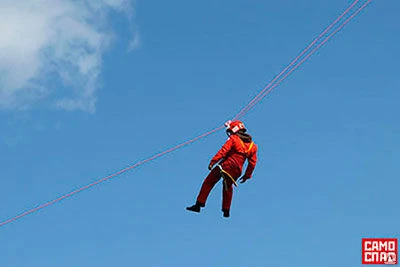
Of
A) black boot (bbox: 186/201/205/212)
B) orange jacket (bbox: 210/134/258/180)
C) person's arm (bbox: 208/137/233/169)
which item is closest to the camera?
person's arm (bbox: 208/137/233/169)

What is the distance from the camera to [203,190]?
29.1 meters

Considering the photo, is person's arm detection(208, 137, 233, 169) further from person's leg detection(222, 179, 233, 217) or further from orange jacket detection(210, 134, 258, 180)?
person's leg detection(222, 179, 233, 217)

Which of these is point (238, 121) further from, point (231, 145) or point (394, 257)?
point (394, 257)

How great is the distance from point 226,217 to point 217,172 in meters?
1.29

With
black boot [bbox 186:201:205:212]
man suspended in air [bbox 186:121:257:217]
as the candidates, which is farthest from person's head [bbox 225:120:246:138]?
black boot [bbox 186:201:205:212]

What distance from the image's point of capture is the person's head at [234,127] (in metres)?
28.7

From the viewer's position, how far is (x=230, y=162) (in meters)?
28.6

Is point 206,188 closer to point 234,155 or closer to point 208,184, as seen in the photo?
point 208,184

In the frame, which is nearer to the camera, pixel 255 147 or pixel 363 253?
pixel 255 147

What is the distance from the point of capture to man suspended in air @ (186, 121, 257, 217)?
2850cm

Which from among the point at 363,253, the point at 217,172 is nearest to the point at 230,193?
the point at 217,172

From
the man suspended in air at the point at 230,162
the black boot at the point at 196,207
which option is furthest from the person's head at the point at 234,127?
the black boot at the point at 196,207

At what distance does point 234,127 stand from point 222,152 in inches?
31.9

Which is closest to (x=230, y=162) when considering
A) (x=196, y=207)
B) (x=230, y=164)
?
(x=230, y=164)
